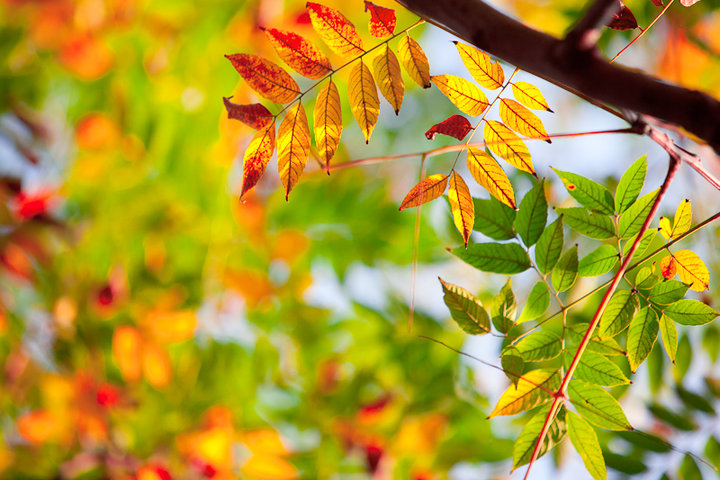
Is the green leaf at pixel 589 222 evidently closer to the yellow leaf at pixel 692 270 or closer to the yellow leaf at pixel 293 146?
the yellow leaf at pixel 692 270

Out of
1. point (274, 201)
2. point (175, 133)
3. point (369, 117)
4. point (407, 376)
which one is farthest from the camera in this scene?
point (274, 201)

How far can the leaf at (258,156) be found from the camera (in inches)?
12.6

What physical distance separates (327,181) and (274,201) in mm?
141

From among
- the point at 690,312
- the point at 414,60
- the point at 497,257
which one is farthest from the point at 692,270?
the point at 414,60

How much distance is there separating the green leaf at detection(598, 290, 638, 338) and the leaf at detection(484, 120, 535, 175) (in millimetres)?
114

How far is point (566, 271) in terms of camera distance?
0.37 metres

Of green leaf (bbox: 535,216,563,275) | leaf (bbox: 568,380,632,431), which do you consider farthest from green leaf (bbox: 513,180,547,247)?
leaf (bbox: 568,380,632,431)

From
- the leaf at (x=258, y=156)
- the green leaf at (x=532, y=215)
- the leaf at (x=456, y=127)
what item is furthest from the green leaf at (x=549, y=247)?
the leaf at (x=258, y=156)

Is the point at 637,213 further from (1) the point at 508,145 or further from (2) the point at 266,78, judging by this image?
(2) the point at 266,78

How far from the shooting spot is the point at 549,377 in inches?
14.0

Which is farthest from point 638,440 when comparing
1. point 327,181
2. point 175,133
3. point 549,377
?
point 175,133

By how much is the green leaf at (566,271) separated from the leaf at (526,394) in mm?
66

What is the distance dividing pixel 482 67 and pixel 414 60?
5 cm

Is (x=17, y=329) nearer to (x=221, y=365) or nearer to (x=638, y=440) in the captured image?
(x=221, y=365)
